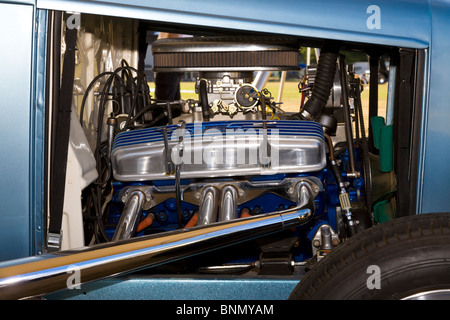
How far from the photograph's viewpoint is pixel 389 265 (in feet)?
4.45

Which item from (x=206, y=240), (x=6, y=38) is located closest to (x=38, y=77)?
(x=6, y=38)

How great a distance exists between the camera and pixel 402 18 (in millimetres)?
1595

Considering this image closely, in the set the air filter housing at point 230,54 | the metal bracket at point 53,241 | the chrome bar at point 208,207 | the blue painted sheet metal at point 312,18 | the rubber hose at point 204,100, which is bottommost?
the metal bracket at point 53,241

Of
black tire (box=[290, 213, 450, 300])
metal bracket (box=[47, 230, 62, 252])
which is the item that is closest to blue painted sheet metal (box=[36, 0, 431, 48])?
black tire (box=[290, 213, 450, 300])

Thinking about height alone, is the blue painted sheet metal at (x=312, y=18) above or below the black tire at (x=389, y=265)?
above

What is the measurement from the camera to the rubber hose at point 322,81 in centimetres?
205

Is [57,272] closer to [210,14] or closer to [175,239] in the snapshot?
[175,239]

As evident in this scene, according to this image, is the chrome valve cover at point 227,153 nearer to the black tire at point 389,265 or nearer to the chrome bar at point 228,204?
the chrome bar at point 228,204

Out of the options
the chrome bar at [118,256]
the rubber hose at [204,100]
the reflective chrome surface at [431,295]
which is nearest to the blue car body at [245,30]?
the chrome bar at [118,256]

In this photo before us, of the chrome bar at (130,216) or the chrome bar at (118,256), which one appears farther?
the chrome bar at (130,216)

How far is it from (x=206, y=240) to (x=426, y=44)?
2.96 feet

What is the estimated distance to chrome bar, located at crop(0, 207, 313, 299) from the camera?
1.35 metres

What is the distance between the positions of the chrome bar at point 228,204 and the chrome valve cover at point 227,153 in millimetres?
61
